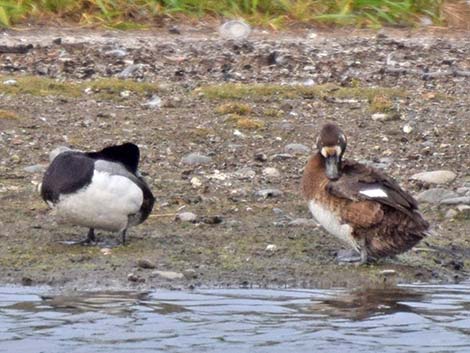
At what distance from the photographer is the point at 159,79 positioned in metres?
Result: 11.9

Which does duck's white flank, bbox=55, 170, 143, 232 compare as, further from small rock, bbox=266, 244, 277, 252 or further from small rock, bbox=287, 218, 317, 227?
small rock, bbox=287, 218, 317, 227

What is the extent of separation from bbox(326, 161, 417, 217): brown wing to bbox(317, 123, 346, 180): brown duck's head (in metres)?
0.06

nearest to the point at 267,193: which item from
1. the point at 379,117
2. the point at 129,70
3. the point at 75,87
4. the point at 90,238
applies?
the point at 90,238

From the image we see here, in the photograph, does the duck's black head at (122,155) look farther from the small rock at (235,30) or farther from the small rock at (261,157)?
the small rock at (235,30)

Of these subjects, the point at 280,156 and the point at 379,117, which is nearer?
the point at 280,156

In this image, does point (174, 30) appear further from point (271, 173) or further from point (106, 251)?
point (106, 251)

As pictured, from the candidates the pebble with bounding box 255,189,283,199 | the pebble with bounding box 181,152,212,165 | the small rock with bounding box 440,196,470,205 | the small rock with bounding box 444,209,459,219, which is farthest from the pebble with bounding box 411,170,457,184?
the pebble with bounding box 181,152,212,165

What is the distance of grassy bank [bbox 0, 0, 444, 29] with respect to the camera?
1318 centimetres

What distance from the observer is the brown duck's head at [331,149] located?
8.23 m

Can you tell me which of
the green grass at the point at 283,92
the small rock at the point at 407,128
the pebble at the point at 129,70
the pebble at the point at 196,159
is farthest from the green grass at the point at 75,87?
the small rock at the point at 407,128

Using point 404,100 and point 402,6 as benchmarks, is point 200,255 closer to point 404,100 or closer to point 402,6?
point 404,100

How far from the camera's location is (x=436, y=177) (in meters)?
9.79

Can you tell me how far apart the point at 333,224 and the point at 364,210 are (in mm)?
210

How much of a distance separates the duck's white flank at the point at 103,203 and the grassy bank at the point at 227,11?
16.7 ft
